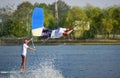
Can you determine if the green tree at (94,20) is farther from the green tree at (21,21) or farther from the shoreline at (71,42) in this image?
the green tree at (21,21)

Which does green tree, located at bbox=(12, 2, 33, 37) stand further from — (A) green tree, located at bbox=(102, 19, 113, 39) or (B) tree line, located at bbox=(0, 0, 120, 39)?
(A) green tree, located at bbox=(102, 19, 113, 39)

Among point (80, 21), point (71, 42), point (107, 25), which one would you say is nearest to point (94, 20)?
point (107, 25)

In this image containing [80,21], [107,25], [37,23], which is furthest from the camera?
[107,25]

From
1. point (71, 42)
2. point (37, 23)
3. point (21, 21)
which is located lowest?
point (71, 42)

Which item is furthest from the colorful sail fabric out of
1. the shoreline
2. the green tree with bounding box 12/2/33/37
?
the green tree with bounding box 12/2/33/37

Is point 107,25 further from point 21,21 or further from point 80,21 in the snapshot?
point 21,21

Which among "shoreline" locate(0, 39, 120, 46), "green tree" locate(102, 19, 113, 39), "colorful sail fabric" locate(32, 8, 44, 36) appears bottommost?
"shoreline" locate(0, 39, 120, 46)

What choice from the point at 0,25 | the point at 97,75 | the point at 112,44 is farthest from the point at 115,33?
the point at 97,75

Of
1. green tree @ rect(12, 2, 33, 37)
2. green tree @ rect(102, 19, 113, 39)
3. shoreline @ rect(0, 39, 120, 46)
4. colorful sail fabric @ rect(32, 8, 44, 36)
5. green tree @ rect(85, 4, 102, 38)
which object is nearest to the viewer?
colorful sail fabric @ rect(32, 8, 44, 36)

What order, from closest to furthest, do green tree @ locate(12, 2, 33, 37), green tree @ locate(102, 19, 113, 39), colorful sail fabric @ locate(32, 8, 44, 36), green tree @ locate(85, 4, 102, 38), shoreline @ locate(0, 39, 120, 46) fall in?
colorful sail fabric @ locate(32, 8, 44, 36)
shoreline @ locate(0, 39, 120, 46)
green tree @ locate(12, 2, 33, 37)
green tree @ locate(102, 19, 113, 39)
green tree @ locate(85, 4, 102, 38)

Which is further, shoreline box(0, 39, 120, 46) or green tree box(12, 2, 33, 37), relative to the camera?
green tree box(12, 2, 33, 37)

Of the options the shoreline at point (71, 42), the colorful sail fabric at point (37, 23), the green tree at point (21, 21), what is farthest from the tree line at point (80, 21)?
the colorful sail fabric at point (37, 23)

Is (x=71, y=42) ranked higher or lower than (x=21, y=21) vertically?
lower

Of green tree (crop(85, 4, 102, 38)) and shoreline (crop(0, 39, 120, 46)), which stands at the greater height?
green tree (crop(85, 4, 102, 38))
